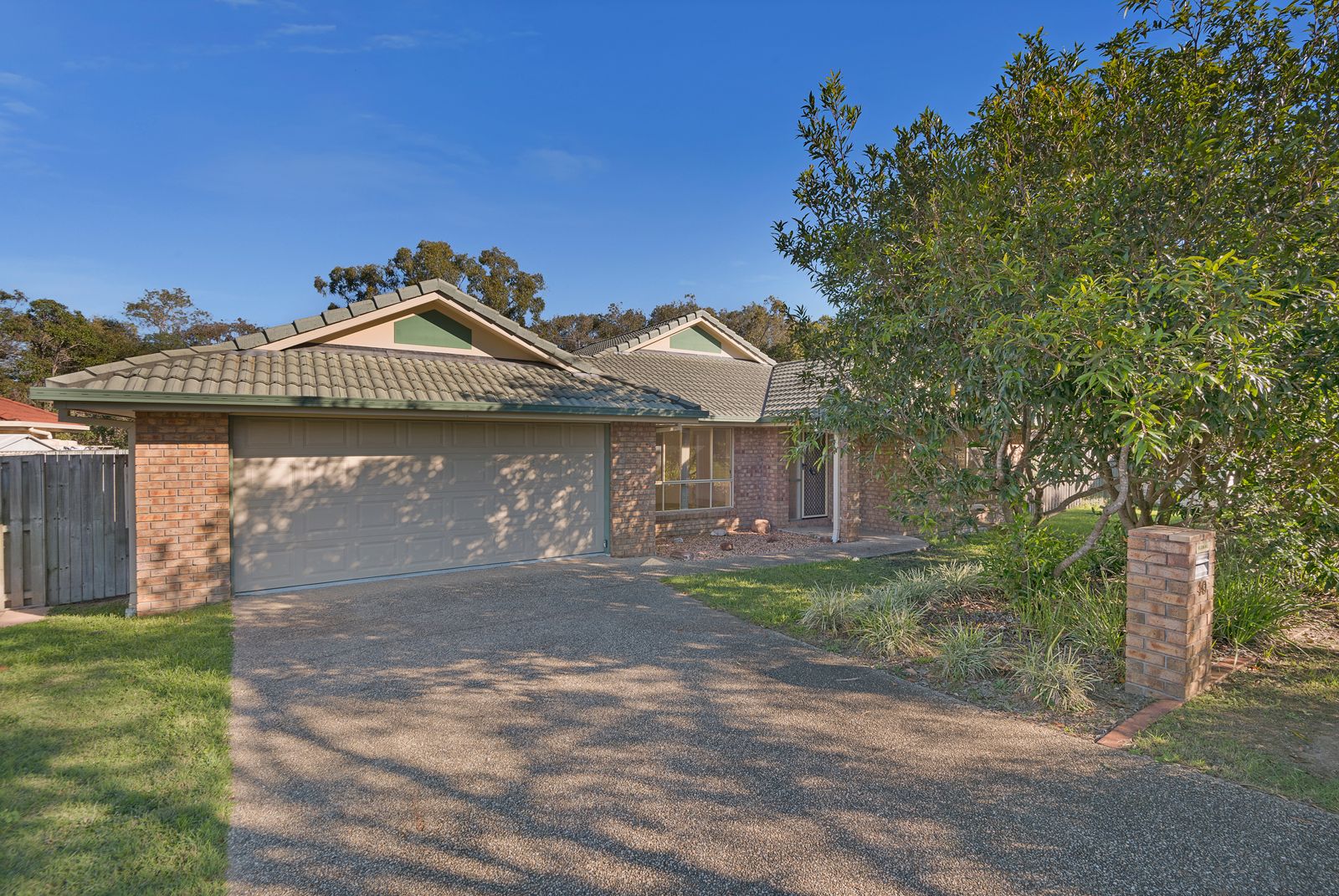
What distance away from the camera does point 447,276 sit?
3319 centimetres

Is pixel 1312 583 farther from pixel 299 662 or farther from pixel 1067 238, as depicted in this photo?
pixel 299 662

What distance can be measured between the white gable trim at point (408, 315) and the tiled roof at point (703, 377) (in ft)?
7.17

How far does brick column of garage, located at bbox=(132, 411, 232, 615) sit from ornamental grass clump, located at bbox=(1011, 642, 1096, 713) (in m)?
9.29

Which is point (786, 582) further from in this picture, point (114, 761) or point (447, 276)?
point (447, 276)

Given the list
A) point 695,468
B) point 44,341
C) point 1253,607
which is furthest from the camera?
point 44,341

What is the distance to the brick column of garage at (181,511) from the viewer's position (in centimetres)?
771

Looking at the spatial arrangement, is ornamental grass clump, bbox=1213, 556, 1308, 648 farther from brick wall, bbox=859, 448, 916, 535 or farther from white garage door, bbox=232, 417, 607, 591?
white garage door, bbox=232, 417, 607, 591

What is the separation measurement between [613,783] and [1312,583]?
7809mm

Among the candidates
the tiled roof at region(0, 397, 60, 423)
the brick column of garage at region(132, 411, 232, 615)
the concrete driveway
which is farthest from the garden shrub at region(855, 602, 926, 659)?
the tiled roof at region(0, 397, 60, 423)

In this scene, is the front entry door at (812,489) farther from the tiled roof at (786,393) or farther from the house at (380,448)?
the house at (380,448)

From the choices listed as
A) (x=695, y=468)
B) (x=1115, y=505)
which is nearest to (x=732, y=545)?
(x=695, y=468)

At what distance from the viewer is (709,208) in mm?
17969

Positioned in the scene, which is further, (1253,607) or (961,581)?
(961,581)

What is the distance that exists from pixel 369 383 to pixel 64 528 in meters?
4.20
